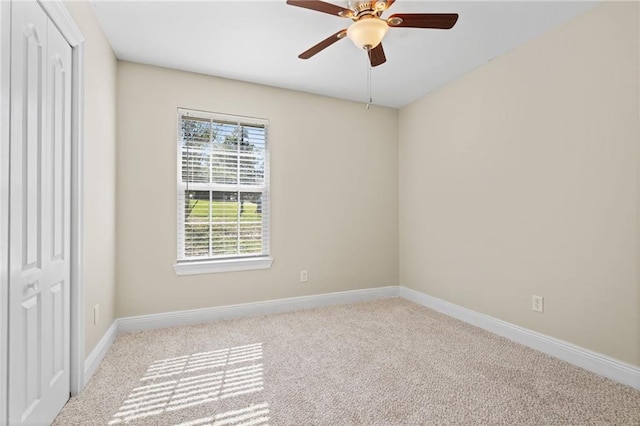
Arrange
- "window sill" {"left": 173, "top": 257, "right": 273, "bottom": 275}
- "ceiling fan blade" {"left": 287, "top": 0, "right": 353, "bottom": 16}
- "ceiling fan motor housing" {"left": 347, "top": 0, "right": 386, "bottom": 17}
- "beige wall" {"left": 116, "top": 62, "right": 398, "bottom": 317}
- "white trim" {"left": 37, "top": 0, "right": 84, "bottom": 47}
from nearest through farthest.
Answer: "white trim" {"left": 37, "top": 0, "right": 84, "bottom": 47} → "ceiling fan blade" {"left": 287, "top": 0, "right": 353, "bottom": 16} → "ceiling fan motor housing" {"left": 347, "top": 0, "right": 386, "bottom": 17} → "beige wall" {"left": 116, "top": 62, "right": 398, "bottom": 317} → "window sill" {"left": 173, "top": 257, "right": 273, "bottom": 275}

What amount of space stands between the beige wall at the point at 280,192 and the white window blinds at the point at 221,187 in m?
0.10

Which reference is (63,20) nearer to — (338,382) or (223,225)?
(223,225)

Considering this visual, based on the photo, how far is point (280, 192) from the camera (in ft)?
11.7

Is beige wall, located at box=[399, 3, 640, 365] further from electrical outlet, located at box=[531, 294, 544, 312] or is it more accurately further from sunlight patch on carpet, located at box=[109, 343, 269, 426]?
sunlight patch on carpet, located at box=[109, 343, 269, 426]

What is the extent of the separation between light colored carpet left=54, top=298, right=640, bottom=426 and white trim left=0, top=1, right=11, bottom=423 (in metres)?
0.64

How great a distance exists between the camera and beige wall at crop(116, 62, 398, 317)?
2988mm

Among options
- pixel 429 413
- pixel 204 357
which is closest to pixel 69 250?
pixel 204 357

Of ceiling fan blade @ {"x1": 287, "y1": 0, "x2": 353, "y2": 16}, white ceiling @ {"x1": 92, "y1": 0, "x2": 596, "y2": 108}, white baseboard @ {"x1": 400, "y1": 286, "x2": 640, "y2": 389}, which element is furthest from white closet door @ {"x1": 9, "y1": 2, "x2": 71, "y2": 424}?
white baseboard @ {"x1": 400, "y1": 286, "x2": 640, "y2": 389}

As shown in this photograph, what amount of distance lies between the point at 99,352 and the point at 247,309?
54.0 inches

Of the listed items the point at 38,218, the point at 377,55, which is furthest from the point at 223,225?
the point at 377,55

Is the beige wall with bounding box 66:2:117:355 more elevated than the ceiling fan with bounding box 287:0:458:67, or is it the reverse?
the ceiling fan with bounding box 287:0:458:67

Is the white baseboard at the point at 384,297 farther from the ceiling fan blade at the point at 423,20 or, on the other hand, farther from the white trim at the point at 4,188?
the ceiling fan blade at the point at 423,20

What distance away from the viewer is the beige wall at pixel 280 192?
2.99 meters

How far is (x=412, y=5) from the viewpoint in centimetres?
216
